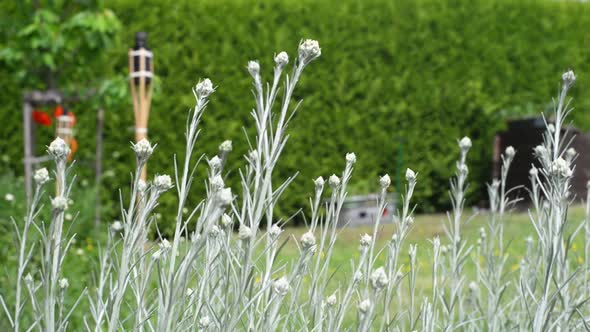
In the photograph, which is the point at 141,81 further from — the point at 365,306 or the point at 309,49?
the point at 365,306

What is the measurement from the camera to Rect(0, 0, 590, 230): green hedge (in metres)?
8.16

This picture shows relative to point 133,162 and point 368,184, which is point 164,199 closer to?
point 133,162

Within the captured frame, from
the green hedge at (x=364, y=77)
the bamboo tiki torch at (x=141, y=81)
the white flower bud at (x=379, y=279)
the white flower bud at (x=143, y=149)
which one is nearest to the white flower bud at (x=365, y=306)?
the white flower bud at (x=379, y=279)

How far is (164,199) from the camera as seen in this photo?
26.2ft

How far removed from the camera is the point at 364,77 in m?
9.36

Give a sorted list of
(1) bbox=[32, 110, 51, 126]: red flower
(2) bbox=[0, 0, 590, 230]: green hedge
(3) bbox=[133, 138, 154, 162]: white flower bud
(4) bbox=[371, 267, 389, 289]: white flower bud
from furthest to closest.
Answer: (2) bbox=[0, 0, 590, 230]: green hedge < (1) bbox=[32, 110, 51, 126]: red flower < (3) bbox=[133, 138, 154, 162]: white flower bud < (4) bbox=[371, 267, 389, 289]: white flower bud

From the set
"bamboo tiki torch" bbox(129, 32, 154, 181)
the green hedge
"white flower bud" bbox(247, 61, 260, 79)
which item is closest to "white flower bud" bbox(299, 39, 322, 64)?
"white flower bud" bbox(247, 61, 260, 79)

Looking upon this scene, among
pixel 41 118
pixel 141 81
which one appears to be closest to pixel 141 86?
pixel 141 81

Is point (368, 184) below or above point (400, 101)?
below

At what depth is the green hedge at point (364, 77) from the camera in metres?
8.16

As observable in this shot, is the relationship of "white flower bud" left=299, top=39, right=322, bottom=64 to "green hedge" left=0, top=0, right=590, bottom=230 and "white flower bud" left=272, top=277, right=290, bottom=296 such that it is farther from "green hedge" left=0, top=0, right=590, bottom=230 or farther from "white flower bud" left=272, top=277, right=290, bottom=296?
"green hedge" left=0, top=0, right=590, bottom=230

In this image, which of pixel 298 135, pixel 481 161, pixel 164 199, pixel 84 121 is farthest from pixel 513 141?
pixel 84 121

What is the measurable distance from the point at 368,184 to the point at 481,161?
1.90m

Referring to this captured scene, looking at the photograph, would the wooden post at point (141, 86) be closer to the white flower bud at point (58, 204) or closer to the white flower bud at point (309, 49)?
the white flower bud at point (309, 49)
